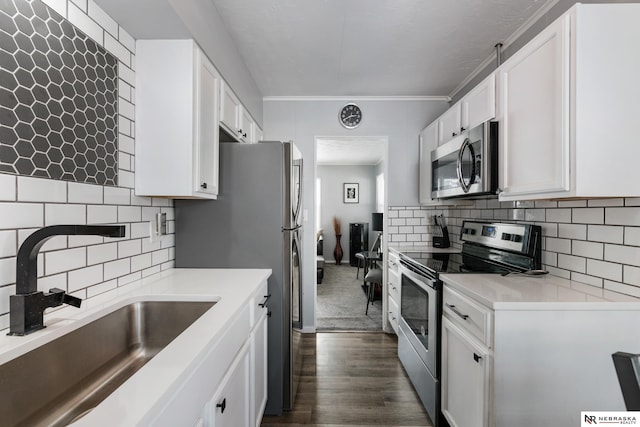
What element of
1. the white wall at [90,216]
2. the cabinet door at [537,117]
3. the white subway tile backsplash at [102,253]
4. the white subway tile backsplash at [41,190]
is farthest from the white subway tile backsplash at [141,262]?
the cabinet door at [537,117]

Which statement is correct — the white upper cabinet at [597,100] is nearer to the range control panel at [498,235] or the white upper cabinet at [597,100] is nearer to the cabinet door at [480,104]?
the cabinet door at [480,104]

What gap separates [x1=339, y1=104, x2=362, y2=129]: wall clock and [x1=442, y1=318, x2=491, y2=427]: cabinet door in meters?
2.20

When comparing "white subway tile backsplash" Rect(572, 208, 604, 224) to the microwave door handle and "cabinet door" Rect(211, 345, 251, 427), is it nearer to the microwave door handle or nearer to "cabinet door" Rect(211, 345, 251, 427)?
the microwave door handle

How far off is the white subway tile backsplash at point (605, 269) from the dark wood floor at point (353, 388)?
49.2 inches

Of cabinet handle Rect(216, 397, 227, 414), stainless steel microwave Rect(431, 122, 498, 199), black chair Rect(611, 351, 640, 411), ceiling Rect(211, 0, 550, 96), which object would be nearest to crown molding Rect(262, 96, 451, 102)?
ceiling Rect(211, 0, 550, 96)

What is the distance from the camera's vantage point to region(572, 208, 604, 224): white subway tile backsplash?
146 cm

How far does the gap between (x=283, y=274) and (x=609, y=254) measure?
1.63 m

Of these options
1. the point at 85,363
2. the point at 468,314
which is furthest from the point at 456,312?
the point at 85,363

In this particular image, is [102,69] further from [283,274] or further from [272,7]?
[283,274]

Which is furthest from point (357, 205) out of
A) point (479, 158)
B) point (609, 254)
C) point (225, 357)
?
point (225, 357)

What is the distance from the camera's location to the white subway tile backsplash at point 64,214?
3.37 ft

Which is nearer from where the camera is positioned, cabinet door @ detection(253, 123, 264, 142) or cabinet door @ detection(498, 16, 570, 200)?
cabinet door @ detection(498, 16, 570, 200)

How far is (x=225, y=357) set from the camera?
1092mm

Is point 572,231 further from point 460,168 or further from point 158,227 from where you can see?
point 158,227
